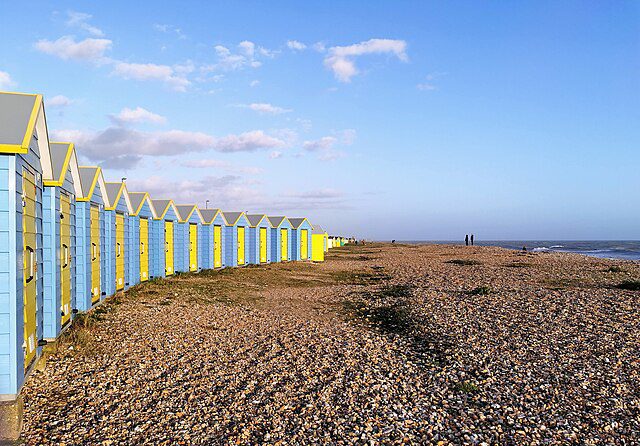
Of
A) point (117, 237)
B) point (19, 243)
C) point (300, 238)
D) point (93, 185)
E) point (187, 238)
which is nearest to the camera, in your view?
point (19, 243)

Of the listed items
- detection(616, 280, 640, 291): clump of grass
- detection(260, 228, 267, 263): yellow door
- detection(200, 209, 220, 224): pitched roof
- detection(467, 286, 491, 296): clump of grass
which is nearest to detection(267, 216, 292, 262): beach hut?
detection(260, 228, 267, 263): yellow door

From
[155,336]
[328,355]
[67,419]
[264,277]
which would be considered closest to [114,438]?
[67,419]

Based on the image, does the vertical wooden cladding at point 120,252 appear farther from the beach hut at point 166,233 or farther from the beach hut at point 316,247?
the beach hut at point 316,247

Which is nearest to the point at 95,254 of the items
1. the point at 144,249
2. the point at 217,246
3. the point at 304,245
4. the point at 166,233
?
the point at 144,249

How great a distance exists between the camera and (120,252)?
20.3 meters

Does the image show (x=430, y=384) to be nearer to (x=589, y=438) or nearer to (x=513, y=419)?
(x=513, y=419)

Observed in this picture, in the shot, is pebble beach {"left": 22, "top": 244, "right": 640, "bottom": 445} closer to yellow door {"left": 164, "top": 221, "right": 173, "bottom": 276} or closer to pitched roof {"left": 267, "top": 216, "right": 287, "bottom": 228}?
yellow door {"left": 164, "top": 221, "right": 173, "bottom": 276}

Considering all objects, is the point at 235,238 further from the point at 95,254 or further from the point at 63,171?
the point at 63,171

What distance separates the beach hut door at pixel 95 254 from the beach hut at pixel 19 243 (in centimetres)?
661

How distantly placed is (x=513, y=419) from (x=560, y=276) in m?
20.5

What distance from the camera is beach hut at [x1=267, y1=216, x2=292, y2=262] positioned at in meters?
43.3

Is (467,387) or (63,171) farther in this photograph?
(63,171)

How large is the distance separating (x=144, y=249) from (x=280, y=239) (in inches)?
789

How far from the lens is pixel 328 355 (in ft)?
37.7
